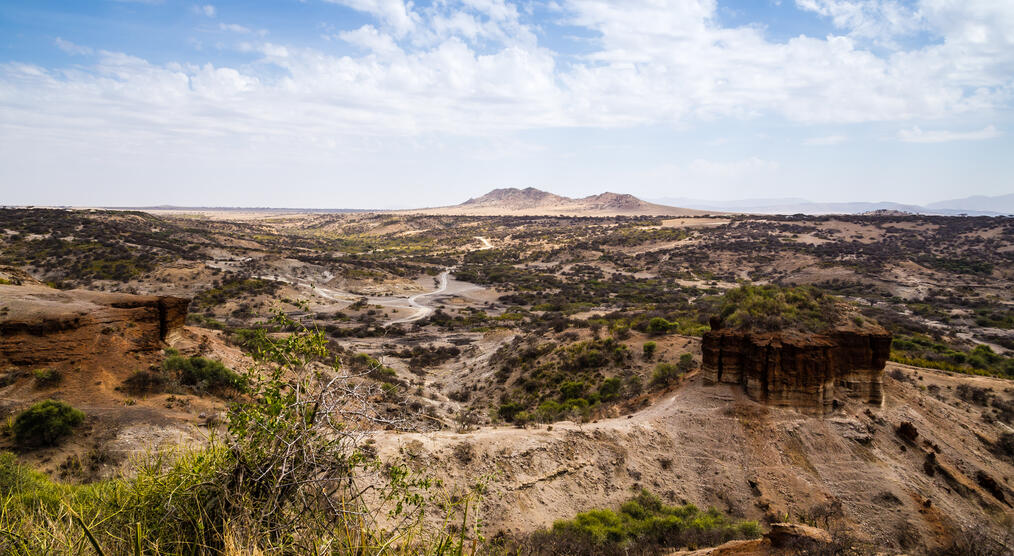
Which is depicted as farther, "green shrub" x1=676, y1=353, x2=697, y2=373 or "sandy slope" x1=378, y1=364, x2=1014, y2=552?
"green shrub" x1=676, y1=353, x2=697, y2=373

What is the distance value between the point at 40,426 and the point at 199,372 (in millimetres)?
4928

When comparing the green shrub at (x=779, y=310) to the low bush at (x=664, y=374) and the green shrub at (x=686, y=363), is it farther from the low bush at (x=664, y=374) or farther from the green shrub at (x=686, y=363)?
the low bush at (x=664, y=374)

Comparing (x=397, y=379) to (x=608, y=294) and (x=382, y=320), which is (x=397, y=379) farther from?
(x=608, y=294)

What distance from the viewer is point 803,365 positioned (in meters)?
16.2

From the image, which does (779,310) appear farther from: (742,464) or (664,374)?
(742,464)

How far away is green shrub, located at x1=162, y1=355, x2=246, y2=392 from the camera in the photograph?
51.6ft

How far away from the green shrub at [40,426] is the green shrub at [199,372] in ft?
13.7

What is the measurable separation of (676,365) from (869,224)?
111084 mm

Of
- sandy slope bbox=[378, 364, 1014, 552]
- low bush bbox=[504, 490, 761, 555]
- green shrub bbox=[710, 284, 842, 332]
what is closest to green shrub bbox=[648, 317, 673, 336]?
green shrub bbox=[710, 284, 842, 332]

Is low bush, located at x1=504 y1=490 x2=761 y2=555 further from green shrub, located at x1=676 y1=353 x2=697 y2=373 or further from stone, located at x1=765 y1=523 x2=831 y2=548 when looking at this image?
green shrub, located at x1=676 y1=353 x2=697 y2=373

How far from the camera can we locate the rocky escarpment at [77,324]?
46.2 ft

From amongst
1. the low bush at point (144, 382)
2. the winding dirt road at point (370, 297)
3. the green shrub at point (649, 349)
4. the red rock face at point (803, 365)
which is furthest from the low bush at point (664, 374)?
the winding dirt road at point (370, 297)

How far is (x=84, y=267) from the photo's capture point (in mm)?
47438

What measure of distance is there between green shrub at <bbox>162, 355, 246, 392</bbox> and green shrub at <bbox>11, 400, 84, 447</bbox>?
418 cm
